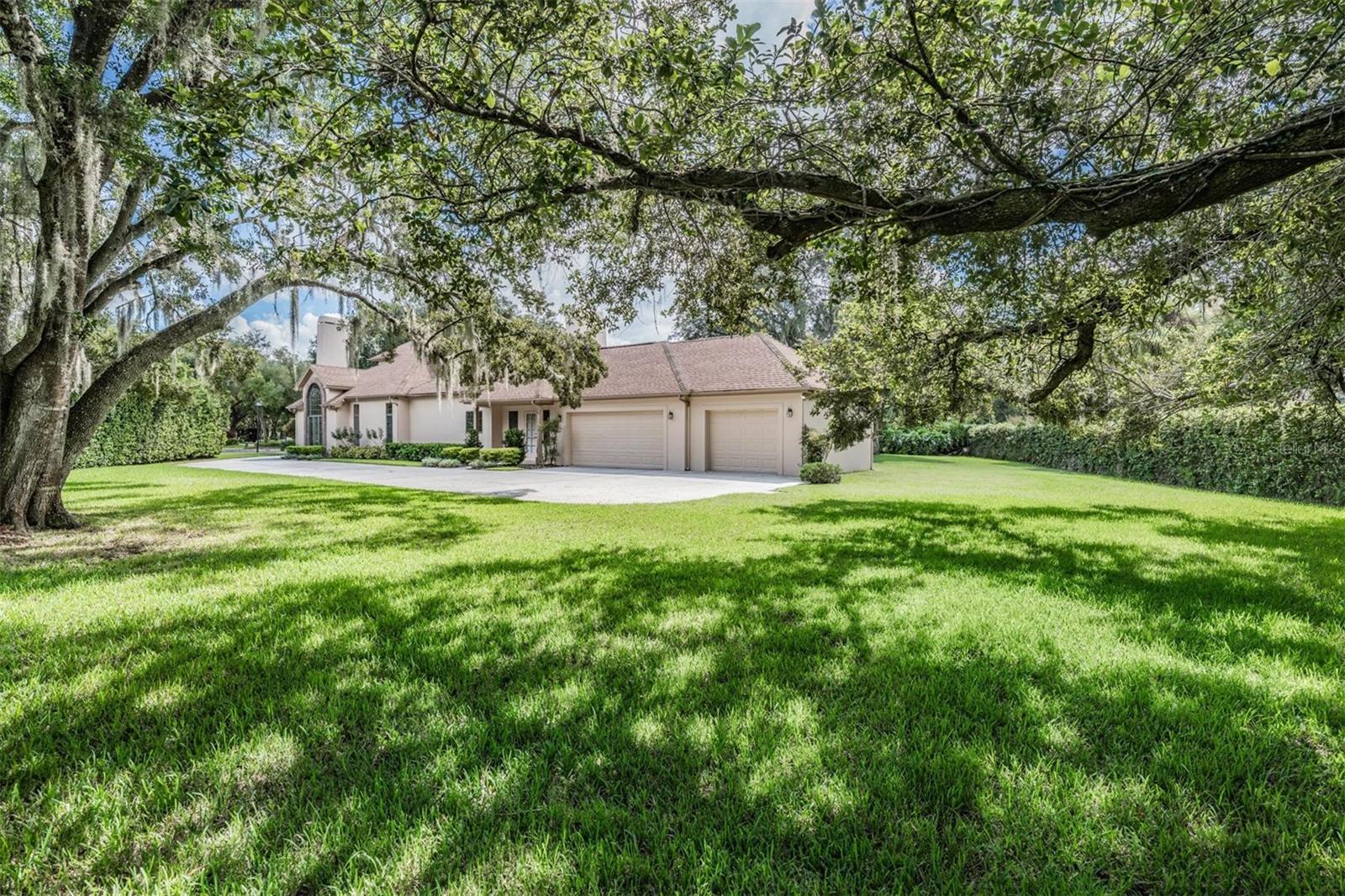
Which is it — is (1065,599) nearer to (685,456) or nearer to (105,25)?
(105,25)

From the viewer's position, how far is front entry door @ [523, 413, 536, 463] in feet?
73.9

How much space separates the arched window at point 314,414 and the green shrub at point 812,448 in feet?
81.8

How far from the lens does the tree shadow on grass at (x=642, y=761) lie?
5.88 ft

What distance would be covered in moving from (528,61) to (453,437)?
22.1 meters

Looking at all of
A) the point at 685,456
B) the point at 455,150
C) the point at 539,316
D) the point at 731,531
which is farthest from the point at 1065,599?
the point at 685,456

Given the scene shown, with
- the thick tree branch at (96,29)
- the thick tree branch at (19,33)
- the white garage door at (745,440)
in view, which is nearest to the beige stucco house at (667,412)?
the white garage door at (745,440)

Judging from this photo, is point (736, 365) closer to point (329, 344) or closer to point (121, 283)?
point (121, 283)

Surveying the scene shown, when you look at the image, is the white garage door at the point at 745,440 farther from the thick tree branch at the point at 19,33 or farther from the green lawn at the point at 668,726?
the thick tree branch at the point at 19,33

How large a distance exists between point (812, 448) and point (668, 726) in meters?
14.8

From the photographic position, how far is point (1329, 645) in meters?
3.58

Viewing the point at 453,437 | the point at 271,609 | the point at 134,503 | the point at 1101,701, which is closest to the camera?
the point at 1101,701

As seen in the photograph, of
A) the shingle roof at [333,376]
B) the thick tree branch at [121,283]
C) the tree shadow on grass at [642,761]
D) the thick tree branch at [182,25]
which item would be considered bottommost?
the tree shadow on grass at [642,761]

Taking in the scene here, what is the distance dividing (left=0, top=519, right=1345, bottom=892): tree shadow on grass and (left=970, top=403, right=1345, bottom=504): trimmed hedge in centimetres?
828

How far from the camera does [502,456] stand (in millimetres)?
21203
